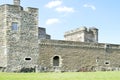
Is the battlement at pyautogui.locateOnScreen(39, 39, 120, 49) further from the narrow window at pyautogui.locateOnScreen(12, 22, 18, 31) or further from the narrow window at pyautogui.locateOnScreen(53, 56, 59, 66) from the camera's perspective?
the narrow window at pyautogui.locateOnScreen(12, 22, 18, 31)

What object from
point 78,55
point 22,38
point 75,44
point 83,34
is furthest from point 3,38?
point 83,34

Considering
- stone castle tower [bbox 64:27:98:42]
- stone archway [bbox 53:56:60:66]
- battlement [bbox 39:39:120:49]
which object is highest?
stone castle tower [bbox 64:27:98:42]

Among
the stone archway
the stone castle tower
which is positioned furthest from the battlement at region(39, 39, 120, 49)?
the stone castle tower

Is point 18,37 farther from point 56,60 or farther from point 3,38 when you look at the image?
point 56,60

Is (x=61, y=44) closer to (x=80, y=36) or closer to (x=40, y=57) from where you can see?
(x=40, y=57)

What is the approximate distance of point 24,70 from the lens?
100ft

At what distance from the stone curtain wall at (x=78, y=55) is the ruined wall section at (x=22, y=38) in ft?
3.71

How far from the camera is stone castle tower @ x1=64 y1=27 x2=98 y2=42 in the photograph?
47156 mm

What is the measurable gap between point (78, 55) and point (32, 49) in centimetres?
594

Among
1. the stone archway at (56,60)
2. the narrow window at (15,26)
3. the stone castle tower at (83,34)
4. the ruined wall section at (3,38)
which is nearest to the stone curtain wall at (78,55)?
the stone archway at (56,60)

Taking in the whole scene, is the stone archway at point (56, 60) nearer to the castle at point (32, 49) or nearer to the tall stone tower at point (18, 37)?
the castle at point (32, 49)

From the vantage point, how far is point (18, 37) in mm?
30531

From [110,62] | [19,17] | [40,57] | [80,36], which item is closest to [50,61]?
[40,57]

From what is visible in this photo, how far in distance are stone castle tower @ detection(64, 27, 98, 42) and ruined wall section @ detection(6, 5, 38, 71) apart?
1647 cm
